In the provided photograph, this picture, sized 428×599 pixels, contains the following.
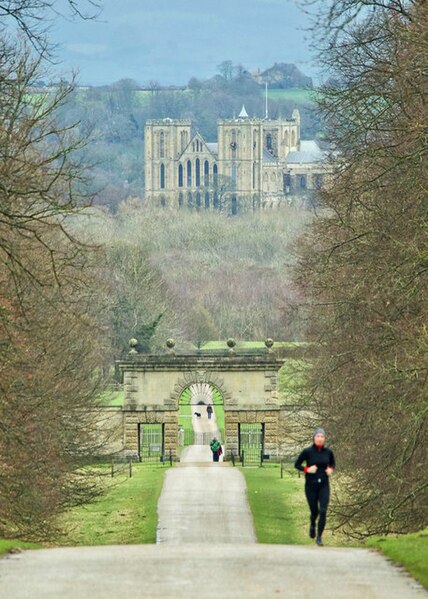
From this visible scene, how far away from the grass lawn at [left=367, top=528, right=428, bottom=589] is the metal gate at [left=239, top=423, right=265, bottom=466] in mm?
39453

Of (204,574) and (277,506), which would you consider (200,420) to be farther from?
(204,574)

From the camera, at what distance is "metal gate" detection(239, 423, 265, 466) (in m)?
68.6

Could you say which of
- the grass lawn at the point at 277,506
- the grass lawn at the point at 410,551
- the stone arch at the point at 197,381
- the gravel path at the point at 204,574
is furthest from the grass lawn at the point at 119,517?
the stone arch at the point at 197,381

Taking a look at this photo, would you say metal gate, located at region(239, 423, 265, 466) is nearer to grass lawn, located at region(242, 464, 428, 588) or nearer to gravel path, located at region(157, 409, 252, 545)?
grass lawn, located at region(242, 464, 428, 588)

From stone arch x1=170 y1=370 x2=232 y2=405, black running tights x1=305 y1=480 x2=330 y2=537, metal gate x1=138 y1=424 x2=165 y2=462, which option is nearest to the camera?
black running tights x1=305 y1=480 x2=330 y2=537

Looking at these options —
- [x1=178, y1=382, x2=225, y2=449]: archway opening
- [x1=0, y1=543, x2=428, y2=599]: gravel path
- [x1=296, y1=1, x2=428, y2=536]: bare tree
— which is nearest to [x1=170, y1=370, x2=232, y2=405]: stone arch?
[x1=178, y1=382, x2=225, y2=449]: archway opening

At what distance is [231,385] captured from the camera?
7256 cm

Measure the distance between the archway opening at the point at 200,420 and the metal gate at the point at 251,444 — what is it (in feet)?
5.06

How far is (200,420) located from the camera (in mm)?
99125

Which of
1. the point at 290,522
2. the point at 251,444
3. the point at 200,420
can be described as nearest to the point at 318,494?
the point at 290,522

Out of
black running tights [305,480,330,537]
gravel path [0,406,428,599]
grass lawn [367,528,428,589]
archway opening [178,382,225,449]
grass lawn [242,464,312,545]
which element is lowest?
archway opening [178,382,225,449]

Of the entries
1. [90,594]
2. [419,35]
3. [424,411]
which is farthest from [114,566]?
[419,35]

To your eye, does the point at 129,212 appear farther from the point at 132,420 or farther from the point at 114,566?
the point at 114,566

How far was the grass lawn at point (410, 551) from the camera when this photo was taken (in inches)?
873
